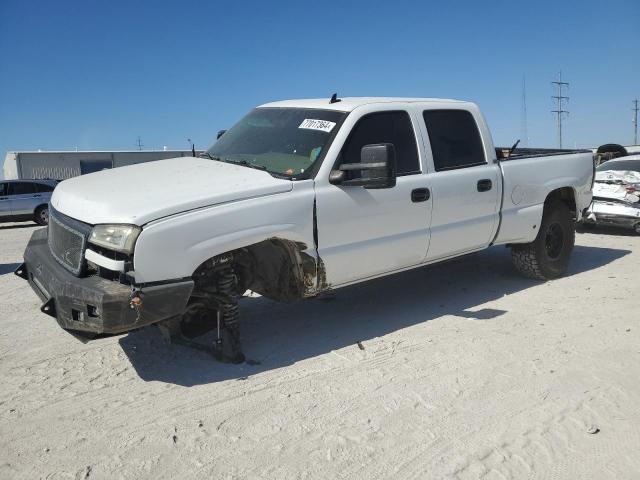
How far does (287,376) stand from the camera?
12.5 feet

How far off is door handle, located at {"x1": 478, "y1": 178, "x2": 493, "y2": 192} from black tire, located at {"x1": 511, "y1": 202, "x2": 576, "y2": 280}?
122cm

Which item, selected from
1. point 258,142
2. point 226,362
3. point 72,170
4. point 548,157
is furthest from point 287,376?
point 72,170

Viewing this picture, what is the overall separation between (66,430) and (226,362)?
1.21 meters

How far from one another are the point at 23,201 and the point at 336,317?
15.1 m

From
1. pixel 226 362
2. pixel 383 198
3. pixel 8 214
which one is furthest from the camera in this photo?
pixel 8 214

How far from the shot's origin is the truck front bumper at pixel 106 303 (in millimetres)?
3199

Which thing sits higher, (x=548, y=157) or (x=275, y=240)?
(x=548, y=157)

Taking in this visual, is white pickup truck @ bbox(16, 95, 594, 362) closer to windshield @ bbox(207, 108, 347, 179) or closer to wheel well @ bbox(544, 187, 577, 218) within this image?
windshield @ bbox(207, 108, 347, 179)

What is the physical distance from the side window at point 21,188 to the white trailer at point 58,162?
18745mm

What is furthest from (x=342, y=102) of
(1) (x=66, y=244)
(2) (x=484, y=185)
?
(1) (x=66, y=244)

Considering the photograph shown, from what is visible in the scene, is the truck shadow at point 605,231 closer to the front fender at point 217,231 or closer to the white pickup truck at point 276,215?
the white pickup truck at point 276,215

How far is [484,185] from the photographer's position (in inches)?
203

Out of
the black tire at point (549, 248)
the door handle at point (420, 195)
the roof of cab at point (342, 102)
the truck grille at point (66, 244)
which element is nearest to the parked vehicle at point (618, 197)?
the black tire at point (549, 248)

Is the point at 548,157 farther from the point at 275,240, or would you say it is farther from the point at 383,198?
the point at 275,240
